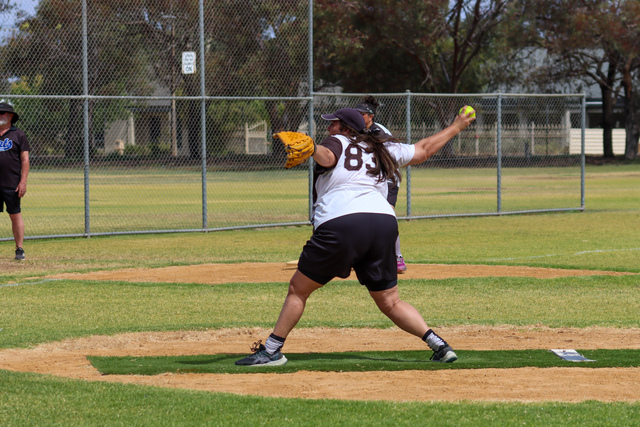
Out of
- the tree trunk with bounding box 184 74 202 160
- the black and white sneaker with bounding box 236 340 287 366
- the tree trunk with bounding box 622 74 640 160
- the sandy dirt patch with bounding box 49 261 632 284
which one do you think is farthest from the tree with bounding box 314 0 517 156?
the black and white sneaker with bounding box 236 340 287 366

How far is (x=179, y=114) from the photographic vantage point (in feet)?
62.3

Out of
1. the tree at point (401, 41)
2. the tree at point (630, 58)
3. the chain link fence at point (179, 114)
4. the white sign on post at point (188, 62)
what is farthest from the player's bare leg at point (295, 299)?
the tree at point (630, 58)

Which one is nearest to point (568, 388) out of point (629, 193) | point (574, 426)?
point (574, 426)

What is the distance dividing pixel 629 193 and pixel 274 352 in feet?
75.5

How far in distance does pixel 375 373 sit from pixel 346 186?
1.27 meters

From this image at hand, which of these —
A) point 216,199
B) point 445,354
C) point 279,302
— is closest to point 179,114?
point 216,199

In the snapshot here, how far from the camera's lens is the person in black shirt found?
38.9ft

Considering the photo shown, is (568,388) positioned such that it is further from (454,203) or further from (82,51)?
(454,203)

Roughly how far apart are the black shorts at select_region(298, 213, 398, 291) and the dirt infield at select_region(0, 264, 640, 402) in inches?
27.2

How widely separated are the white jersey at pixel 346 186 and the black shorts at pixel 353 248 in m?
0.06

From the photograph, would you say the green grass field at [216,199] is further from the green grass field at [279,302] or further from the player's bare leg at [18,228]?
the player's bare leg at [18,228]

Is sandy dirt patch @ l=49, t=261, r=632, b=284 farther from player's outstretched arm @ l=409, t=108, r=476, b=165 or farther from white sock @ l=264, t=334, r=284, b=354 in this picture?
player's outstretched arm @ l=409, t=108, r=476, b=165

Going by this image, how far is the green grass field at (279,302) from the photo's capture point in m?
4.75

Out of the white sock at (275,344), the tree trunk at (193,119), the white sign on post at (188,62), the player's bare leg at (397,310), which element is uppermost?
the white sign on post at (188,62)
